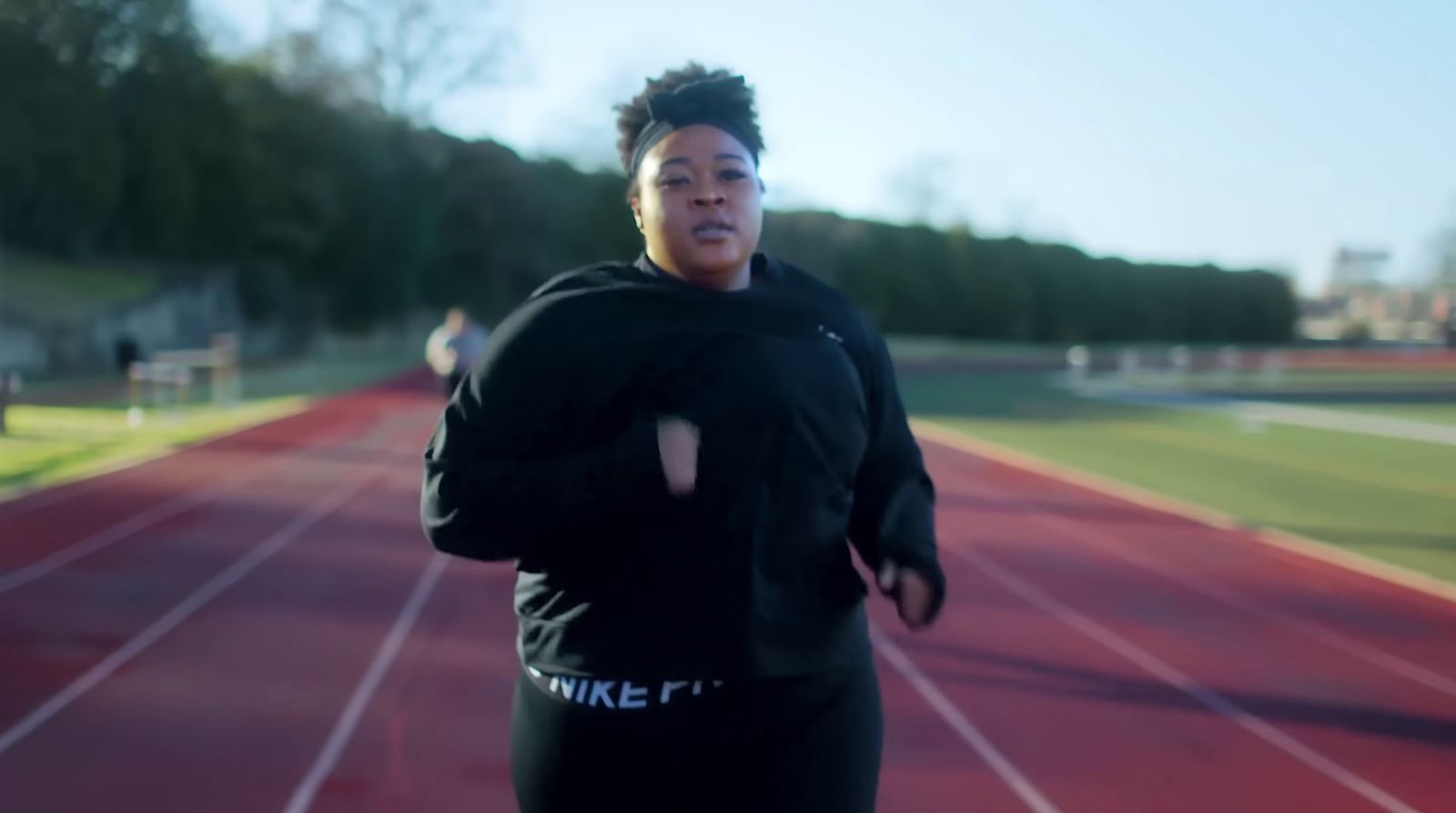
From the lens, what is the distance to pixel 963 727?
5207 millimetres

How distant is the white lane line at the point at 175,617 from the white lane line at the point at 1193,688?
4638 mm

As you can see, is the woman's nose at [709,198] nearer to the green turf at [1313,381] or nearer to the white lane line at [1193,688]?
the white lane line at [1193,688]

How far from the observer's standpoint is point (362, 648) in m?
6.30

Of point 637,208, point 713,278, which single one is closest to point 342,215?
point 637,208

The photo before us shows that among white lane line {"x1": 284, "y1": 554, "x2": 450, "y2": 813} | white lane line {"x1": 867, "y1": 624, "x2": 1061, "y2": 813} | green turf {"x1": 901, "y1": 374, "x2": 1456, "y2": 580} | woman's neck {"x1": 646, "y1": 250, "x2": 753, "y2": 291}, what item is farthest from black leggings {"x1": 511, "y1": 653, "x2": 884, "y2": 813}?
green turf {"x1": 901, "y1": 374, "x2": 1456, "y2": 580}

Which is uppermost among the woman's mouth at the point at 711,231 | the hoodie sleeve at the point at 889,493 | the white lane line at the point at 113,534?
the woman's mouth at the point at 711,231

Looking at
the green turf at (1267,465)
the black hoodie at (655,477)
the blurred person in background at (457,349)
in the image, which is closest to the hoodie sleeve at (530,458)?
the black hoodie at (655,477)

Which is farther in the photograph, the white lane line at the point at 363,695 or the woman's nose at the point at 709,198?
the white lane line at the point at 363,695

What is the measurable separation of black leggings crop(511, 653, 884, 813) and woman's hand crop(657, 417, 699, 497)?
0.25 m

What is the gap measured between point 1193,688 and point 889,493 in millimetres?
→ 4816

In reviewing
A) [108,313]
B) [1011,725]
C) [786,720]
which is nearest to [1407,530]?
[1011,725]

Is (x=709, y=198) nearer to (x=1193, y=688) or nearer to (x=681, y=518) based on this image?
(x=681, y=518)

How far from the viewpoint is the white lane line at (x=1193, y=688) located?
472cm

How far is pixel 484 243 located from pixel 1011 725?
124ft
